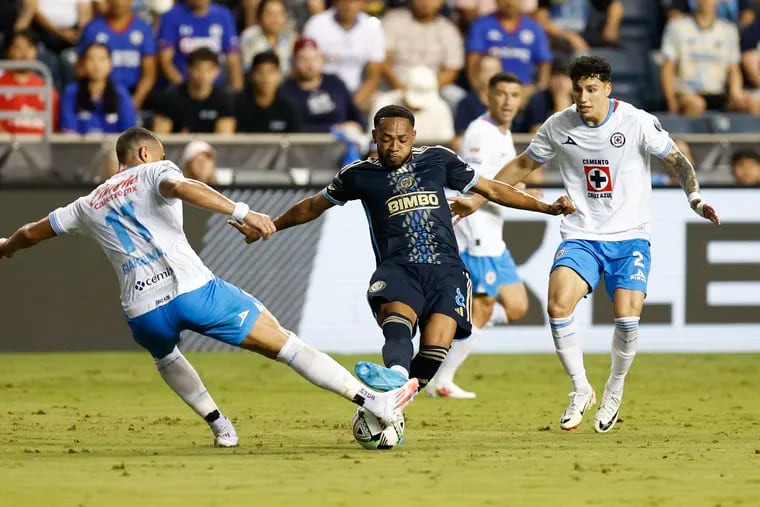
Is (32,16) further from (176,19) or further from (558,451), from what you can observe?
(558,451)

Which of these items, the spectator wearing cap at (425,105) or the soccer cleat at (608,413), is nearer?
the soccer cleat at (608,413)

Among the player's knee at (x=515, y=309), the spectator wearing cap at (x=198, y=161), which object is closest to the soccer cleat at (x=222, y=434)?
the player's knee at (x=515, y=309)

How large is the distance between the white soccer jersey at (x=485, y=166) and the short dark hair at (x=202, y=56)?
517 centimetres

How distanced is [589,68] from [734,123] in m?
9.07

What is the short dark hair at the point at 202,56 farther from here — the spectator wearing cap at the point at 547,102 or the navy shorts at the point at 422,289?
the navy shorts at the point at 422,289

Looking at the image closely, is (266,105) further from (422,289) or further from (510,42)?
(422,289)

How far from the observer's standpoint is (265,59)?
17.4 meters

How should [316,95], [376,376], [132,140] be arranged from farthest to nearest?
[316,95] → [132,140] → [376,376]

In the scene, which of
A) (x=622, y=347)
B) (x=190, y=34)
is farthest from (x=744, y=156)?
(x=622, y=347)

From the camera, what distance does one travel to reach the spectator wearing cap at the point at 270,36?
1855cm

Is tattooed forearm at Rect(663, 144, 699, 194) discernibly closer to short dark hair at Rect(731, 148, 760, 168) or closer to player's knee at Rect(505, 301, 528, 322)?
player's knee at Rect(505, 301, 528, 322)

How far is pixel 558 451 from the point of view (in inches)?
343

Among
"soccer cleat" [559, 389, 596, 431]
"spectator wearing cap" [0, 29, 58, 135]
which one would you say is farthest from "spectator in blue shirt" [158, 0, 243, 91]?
"soccer cleat" [559, 389, 596, 431]

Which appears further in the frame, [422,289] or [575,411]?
[575,411]
